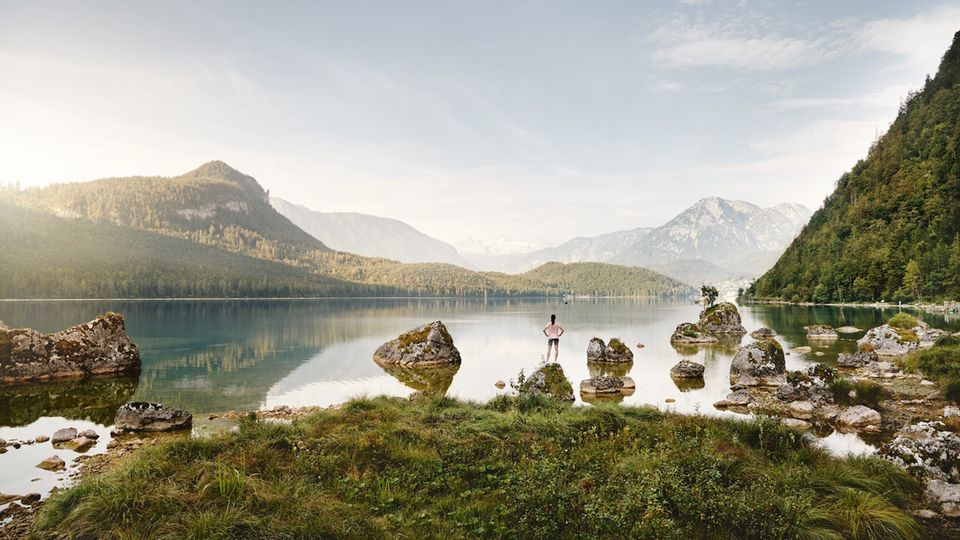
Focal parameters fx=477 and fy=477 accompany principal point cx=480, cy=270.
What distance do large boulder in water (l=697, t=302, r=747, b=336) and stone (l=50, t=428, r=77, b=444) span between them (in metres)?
65.6

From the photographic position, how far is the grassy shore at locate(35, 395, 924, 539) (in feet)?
28.6

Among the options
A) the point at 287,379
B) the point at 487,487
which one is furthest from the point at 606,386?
the point at 287,379

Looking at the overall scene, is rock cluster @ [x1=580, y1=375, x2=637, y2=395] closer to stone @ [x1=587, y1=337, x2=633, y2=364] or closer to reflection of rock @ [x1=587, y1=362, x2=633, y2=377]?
reflection of rock @ [x1=587, y1=362, x2=633, y2=377]

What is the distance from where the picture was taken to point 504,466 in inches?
468

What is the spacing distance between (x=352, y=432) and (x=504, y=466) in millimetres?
4953

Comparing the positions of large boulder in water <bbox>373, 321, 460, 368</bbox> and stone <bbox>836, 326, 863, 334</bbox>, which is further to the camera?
stone <bbox>836, 326, 863, 334</bbox>

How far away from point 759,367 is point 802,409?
8536 mm

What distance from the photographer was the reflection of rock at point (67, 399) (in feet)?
72.5

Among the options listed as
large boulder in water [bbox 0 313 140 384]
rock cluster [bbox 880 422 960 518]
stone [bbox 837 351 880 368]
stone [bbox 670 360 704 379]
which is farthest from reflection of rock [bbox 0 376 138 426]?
stone [bbox 837 351 880 368]

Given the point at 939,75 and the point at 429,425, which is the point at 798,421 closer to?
the point at 429,425

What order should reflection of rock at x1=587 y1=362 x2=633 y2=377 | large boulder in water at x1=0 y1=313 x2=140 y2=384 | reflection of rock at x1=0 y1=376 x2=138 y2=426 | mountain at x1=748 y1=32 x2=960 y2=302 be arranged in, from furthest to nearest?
mountain at x1=748 y1=32 x2=960 y2=302 → reflection of rock at x1=587 y1=362 x2=633 y2=377 → large boulder in water at x1=0 y1=313 x2=140 y2=384 → reflection of rock at x1=0 y1=376 x2=138 y2=426

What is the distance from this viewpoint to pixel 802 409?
2208cm

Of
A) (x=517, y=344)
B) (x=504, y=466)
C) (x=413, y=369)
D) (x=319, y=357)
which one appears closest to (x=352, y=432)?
(x=504, y=466)

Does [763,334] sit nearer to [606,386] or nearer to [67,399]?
[606,386]
